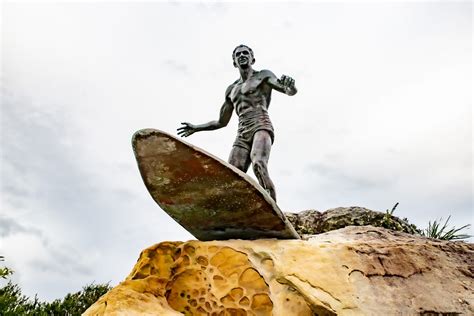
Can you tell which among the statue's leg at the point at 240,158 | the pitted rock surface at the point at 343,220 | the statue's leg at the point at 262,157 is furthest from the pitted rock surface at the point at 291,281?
the pitted rock surface at the point at 343,220

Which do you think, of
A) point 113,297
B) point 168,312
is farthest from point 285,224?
point 113,297

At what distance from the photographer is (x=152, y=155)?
381 cm

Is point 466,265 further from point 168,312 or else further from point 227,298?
point 168,312

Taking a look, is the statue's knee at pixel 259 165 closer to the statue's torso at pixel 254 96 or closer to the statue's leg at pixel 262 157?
the statue's leg at pixel 262 157

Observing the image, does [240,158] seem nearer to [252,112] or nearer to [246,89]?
[252,112]

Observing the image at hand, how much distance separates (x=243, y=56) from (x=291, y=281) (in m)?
3.05

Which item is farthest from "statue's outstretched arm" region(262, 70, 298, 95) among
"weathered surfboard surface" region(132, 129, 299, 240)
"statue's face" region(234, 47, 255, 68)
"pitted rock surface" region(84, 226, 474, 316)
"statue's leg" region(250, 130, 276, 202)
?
"pitted rock surface" region(84, 226, 474, 316)

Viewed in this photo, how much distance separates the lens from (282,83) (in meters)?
4.62

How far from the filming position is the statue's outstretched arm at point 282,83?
4566 millimetres

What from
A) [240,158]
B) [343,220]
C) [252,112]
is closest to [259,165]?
[240,158]

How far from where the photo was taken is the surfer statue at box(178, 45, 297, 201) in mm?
4989

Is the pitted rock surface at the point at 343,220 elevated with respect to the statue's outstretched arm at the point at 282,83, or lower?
lower

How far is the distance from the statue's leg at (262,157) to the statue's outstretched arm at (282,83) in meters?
0.54

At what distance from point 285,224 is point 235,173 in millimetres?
685
